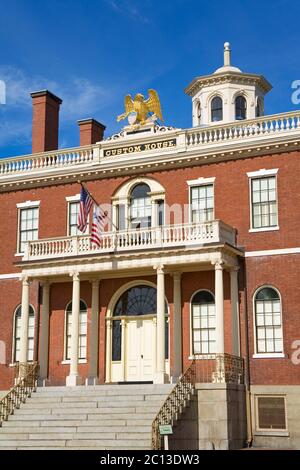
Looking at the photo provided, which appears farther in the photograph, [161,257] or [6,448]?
[161,257]

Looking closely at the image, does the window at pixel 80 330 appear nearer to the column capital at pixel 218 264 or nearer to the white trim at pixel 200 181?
the white trim at pixel 200 181

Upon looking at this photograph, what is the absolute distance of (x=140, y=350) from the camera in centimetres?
2755

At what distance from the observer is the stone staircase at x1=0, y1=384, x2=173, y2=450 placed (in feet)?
69.9

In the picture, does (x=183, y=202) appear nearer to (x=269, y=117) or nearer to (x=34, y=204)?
(x=269, y=117)

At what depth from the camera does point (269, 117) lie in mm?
27109

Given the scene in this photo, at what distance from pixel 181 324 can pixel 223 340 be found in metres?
2.57

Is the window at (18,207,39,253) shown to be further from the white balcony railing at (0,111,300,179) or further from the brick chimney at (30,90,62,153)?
the brick chimney at (30,90,62,153)

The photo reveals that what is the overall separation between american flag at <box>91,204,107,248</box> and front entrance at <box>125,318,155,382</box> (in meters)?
3.39

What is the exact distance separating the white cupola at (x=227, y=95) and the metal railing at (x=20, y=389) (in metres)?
15.0

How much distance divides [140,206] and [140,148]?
7.21ft

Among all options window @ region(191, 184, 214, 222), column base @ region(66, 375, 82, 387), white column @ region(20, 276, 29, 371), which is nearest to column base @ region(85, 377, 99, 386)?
column base @ region(66, 375, 82, 387)

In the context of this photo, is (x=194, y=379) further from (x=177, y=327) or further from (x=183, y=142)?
(x=183, y=142)
